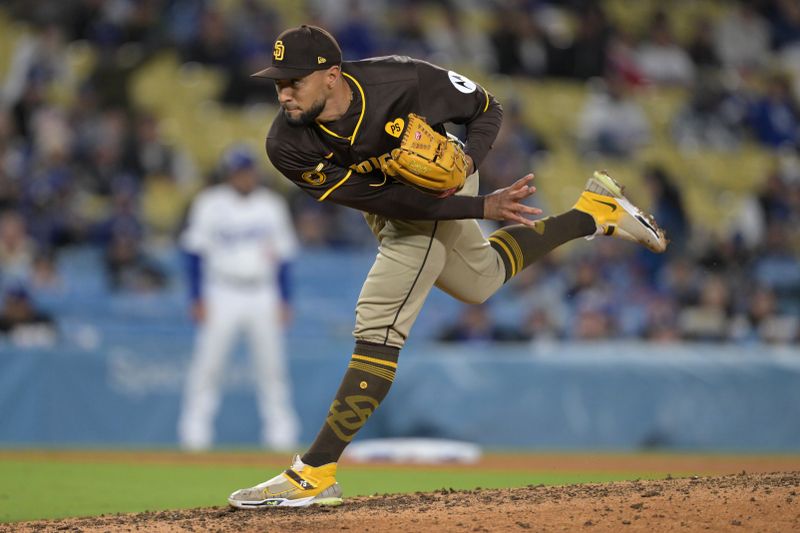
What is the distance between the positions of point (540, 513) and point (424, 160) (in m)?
1.45

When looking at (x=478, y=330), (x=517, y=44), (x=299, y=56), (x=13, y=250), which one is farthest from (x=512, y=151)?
(x=299, y=56)

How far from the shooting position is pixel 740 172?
1441cm

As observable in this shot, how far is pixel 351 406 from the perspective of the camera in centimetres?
505

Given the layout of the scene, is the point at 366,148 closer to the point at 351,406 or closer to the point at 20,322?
the point at 351,406

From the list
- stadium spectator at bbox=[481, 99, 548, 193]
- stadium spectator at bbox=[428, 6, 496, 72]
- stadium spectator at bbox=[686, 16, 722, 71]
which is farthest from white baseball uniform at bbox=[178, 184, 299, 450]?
stadium spectator at bbox=[686, 16, 722, 71]

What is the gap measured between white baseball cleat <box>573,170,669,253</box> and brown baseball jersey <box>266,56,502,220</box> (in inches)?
42.2

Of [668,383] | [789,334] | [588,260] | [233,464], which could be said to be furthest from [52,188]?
[789,334]

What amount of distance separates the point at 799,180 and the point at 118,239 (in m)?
7.65

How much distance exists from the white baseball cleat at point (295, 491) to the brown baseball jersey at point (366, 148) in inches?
44.4

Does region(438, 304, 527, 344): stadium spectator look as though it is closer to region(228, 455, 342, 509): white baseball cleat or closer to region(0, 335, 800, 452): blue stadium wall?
region(0, 335, 800, 452): blue stadium wall

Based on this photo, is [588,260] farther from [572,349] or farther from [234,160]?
[234,160]

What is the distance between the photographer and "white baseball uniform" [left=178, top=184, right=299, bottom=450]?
9812 mm

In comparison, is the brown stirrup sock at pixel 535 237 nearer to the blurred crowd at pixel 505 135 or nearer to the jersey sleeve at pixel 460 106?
the jersey sleeve at pixel 460 106

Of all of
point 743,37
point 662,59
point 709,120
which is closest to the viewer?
point 709,120
